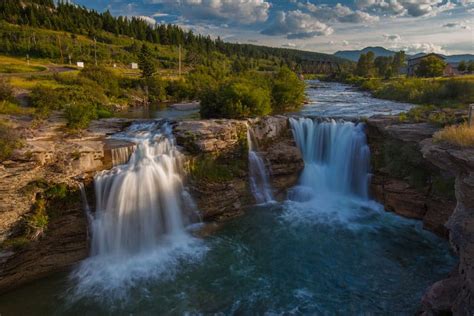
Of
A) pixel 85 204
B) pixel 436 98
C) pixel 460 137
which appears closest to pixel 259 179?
pixel 85 204

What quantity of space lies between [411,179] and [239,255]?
8.85m

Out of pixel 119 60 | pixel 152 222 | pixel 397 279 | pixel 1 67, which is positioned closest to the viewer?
pixel 397 279

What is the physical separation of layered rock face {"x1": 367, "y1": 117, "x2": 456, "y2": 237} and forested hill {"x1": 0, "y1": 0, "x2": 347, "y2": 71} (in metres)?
62.8

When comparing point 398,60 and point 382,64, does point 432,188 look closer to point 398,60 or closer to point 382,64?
point 398,60

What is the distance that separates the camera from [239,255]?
483 inches

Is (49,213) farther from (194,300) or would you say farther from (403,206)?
(403,206)

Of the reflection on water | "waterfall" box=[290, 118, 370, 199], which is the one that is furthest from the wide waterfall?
the reflection on water

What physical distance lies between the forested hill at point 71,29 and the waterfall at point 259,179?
57.9 meters

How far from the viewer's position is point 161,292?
10281 millimetres

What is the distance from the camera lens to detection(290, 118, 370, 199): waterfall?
56.6 ft

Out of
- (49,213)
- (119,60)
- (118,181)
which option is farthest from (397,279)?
(119,60)

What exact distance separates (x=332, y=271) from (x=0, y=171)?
40.5 ft

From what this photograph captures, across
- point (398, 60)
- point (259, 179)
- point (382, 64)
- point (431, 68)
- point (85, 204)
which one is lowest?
point (259, 179)

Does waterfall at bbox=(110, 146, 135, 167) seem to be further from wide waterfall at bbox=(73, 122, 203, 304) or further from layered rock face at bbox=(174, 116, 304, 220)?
layered rock face at bbox=(174, 116, 304, 220)
